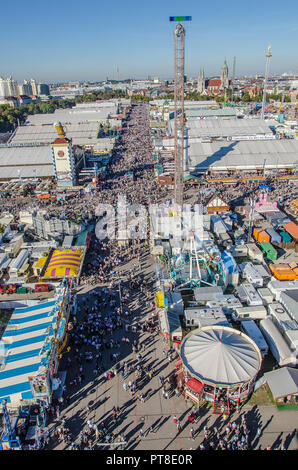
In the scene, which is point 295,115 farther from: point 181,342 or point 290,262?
point 181,342

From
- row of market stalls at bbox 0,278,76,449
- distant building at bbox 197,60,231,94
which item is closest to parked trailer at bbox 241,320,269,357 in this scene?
row of market stalls at bbox 0,278,76,449

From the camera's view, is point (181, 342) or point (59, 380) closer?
point (59, 380)

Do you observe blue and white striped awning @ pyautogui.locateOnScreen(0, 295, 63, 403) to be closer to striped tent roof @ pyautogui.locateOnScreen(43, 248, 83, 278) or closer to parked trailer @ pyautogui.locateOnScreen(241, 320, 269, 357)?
striped tent roof @ pyautogui.locateOnScreen(43, 248, 83, 278)

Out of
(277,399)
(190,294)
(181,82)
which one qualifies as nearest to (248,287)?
(190,294)

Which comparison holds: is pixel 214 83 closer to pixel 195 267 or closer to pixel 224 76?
pixel 224 76

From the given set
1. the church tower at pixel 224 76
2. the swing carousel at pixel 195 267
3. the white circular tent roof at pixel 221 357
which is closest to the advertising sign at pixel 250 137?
the swing carousel at pixel 195 267

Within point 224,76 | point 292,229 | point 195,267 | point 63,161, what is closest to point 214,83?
point 224,76

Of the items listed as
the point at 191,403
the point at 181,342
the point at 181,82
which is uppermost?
the point at 181,82
